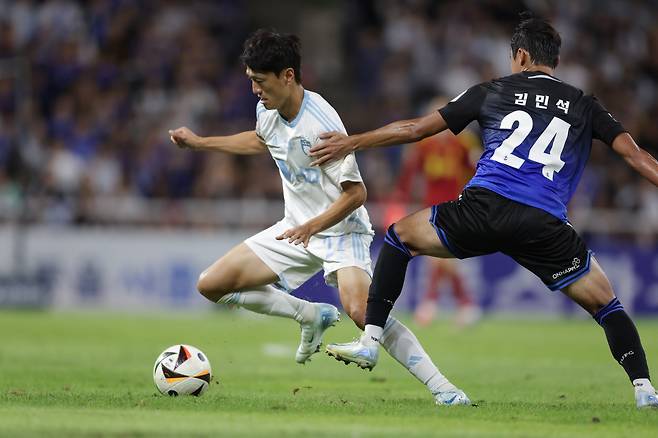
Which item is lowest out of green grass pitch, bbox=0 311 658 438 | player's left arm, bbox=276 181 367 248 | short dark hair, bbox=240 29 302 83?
green grass pitch, bbox=0 311 658 438

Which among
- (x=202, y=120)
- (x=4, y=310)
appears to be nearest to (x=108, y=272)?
(x=4, y=310)

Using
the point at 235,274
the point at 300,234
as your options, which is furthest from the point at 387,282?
the point at 235,274

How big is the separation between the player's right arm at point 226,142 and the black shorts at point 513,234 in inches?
66.6

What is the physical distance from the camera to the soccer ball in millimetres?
8258

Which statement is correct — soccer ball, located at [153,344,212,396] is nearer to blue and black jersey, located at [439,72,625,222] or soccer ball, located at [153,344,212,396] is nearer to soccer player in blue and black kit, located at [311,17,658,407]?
soccer player in blue and black kit, located at [311,17,658,407]

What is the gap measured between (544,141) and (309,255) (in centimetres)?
188

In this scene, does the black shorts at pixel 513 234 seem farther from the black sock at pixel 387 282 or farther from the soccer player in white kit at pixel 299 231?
the soccer player in white kit at pixel 299 231

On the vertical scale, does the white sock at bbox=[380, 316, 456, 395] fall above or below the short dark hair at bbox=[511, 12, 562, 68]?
below

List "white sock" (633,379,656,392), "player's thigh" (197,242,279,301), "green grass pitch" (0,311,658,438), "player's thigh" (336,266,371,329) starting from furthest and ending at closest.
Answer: "player's thigh" (197,242,279,301)
"player's thigh" (336,266,371,329)
"white sock" (633,379,656,392)
"green grass pitch" (0,311,658,438)

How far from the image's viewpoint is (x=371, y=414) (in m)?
7.37

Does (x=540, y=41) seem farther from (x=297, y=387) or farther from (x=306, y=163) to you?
(x=297, y=387)

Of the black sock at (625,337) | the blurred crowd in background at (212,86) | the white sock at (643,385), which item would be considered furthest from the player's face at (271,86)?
the blurred crowd in background at (212,86)

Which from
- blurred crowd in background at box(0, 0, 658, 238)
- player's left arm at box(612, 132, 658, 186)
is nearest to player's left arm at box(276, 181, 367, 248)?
player's left arm at box(612, 132, 658, 186)

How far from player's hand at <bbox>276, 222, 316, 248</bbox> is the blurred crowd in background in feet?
39.6
